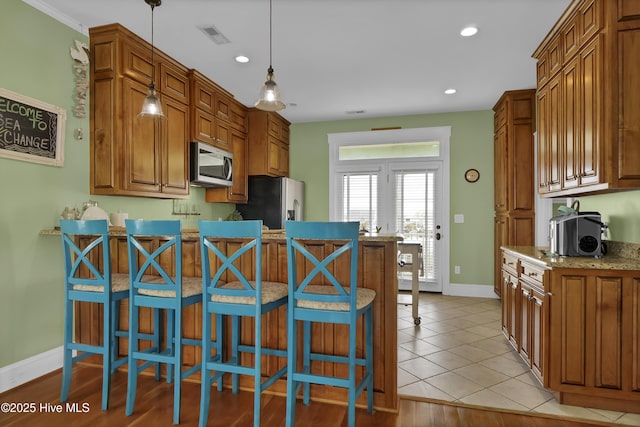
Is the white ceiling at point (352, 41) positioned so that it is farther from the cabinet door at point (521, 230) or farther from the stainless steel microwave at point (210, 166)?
the cabinet door at point (521, 230)

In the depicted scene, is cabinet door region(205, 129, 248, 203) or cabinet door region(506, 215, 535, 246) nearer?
cabinet door region(506, 215, 535, 246)

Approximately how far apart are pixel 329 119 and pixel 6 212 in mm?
4273

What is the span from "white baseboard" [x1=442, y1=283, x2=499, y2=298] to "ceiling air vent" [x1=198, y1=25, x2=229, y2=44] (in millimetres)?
4357

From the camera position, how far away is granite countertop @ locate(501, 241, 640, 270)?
209 cm

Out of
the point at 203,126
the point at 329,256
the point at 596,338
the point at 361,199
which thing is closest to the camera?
the point at 329,256

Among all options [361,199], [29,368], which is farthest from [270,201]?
[29,368]

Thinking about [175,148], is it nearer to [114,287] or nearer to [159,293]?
[114,287]

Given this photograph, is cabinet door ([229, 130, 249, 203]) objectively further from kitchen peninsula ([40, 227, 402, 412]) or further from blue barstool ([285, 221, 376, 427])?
blue barstool ([285, 221, 376, 427])

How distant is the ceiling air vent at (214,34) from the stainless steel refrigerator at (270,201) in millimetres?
2269

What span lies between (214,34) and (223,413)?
2.88 m

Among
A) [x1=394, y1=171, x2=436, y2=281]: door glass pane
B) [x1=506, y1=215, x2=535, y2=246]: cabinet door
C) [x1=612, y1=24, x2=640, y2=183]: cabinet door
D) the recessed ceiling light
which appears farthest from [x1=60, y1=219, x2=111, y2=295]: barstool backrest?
[x1=506, y1=215, x2=535, y2=246]: cabinet door

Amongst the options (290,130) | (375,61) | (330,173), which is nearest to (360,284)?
(375,61)

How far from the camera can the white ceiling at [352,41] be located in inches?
104

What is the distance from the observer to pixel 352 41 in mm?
3139
